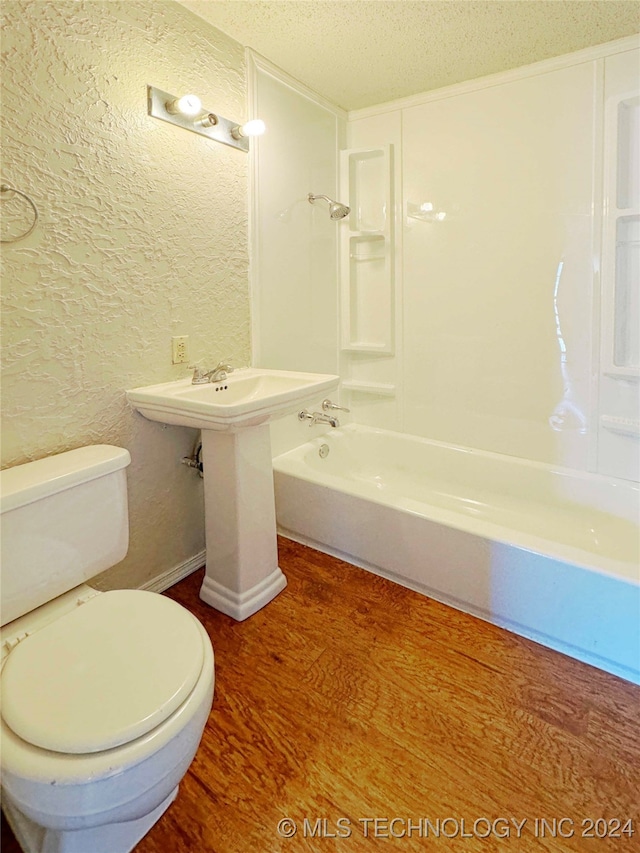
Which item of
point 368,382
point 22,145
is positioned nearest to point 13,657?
point 22,145

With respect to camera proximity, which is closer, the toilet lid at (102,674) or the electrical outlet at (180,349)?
the toilet lid at (102,674)

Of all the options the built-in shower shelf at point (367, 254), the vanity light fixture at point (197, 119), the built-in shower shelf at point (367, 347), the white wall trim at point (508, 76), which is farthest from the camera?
the built-in shower shelf at point (367, 347)

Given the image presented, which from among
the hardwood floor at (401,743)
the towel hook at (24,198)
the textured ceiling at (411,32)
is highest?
the textured ceiling at (411,32)

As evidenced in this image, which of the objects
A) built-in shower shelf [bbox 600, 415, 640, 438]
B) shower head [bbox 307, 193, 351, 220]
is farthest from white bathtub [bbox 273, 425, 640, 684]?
shower head [bbox 307, 193, 351, 220]

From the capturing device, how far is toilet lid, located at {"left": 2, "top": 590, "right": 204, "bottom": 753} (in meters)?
0.85

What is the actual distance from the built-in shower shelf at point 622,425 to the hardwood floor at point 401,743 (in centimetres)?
105

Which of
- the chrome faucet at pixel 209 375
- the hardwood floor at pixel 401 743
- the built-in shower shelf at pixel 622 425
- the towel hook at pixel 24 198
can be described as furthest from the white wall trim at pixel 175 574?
the built-in shower shelf at pixel 622 425

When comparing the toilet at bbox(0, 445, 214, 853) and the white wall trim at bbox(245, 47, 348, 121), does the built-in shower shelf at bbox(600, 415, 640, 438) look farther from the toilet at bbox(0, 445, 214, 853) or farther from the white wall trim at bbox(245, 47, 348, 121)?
the white wall trim at bbox(245, 47, 348, 121)

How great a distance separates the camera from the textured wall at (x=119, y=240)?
4.36 feet

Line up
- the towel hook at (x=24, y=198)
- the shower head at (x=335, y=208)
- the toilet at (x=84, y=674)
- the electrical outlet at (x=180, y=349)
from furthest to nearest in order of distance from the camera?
the shower head at (x=335, y=208) → the electrical outlet at (x=180, y=349) → the towel hook at (x=24, y=198) → the toilet at (x=84, y=674)

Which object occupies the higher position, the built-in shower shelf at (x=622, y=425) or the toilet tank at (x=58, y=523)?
the built-in shower shelf at (x=622, y=425)

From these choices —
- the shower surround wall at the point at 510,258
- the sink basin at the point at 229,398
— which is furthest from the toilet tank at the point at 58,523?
→ the shower surround wall at the point at 510,258

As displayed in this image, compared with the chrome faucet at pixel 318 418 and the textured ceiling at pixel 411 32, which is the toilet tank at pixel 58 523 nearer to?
the chrome faucet at pixel 318 418

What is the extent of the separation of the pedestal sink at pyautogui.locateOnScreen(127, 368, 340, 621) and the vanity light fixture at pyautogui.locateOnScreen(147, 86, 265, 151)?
0.95 meters
